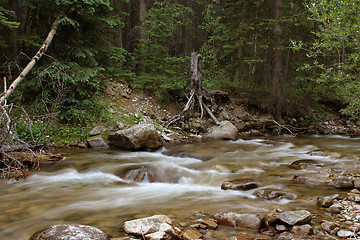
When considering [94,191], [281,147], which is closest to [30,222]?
[94,191]

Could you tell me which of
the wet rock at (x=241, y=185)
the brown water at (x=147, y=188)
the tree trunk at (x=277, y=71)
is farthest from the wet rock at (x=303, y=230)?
the tree trunk at (x=277, y=71)

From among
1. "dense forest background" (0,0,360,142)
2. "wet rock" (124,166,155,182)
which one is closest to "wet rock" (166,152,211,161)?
"wet rock" (124,166,155,182)

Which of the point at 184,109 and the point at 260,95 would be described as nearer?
the point at 184,109

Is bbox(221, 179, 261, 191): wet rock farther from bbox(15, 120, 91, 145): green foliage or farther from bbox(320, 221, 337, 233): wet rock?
bbox(15, 120, 91, 145): green foliage

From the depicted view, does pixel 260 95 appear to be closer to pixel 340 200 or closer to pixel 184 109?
pixel 184 109

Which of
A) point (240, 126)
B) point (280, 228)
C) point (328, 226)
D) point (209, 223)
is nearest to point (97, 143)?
point (209, 223)

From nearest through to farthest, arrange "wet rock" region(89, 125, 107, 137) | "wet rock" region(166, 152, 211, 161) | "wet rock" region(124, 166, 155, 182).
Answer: "wet rock" region(124, 166, 155, 182), "wet rock" region(166, 152, 211, 161), "wet rock" region(89, 125, 107, 137)

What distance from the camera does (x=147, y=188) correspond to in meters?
5.10

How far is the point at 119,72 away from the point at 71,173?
23.7 feet

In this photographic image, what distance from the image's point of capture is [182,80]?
40.8 feet

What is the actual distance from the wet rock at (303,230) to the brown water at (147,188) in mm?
614

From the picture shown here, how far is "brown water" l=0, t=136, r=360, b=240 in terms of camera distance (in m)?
3.56

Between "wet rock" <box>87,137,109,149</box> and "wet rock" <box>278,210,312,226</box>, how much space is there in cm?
685

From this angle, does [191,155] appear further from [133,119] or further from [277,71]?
[277,71]
